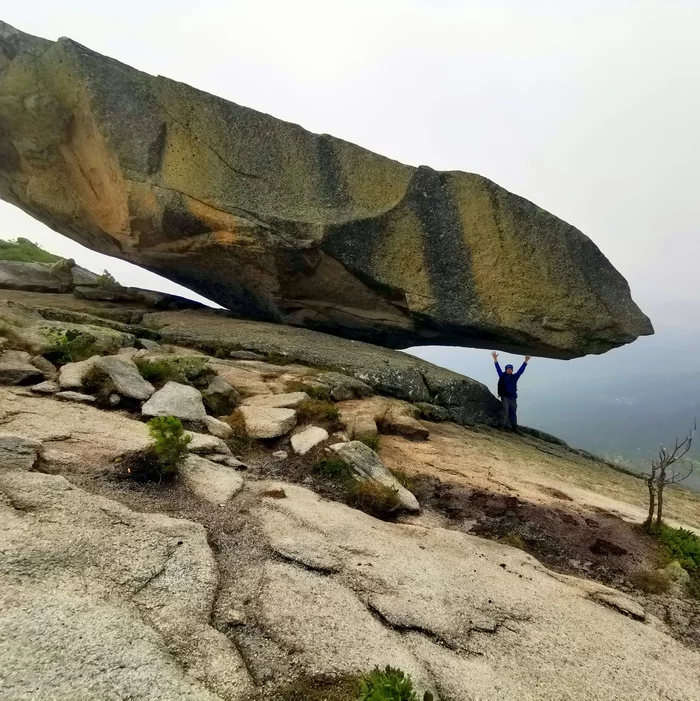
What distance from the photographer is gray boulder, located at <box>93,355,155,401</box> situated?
1105 centimetres

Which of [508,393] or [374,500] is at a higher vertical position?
[508,393]

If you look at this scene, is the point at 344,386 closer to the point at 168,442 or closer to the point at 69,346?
the point at 168,442

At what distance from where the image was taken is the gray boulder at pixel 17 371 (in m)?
10.6

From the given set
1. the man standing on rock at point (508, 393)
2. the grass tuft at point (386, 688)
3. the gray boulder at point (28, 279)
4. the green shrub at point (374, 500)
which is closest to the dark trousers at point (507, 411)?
the man standing on rock at point (508, 393)

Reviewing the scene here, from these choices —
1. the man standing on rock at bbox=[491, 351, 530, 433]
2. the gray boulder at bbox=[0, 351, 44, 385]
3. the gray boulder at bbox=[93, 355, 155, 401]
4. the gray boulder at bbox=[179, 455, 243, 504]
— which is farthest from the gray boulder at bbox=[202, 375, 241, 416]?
the man standing on rock at bbox=[491, 351, 530, 433]

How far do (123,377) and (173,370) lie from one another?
1.44 meters

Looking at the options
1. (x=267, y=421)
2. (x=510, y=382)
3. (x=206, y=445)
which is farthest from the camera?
(x=510, y=382)

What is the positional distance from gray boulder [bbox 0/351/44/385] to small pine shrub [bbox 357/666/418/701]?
10073 mm

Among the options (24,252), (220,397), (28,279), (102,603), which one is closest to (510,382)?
(220,397)

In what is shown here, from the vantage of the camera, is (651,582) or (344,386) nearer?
(651,582)

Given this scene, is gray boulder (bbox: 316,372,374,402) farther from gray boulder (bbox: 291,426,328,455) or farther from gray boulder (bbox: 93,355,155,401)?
gray boulder (bbox: 93,355,155,401)

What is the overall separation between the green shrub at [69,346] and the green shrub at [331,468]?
286 inches

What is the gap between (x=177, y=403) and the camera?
11.0m

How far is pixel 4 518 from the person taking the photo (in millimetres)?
5559
